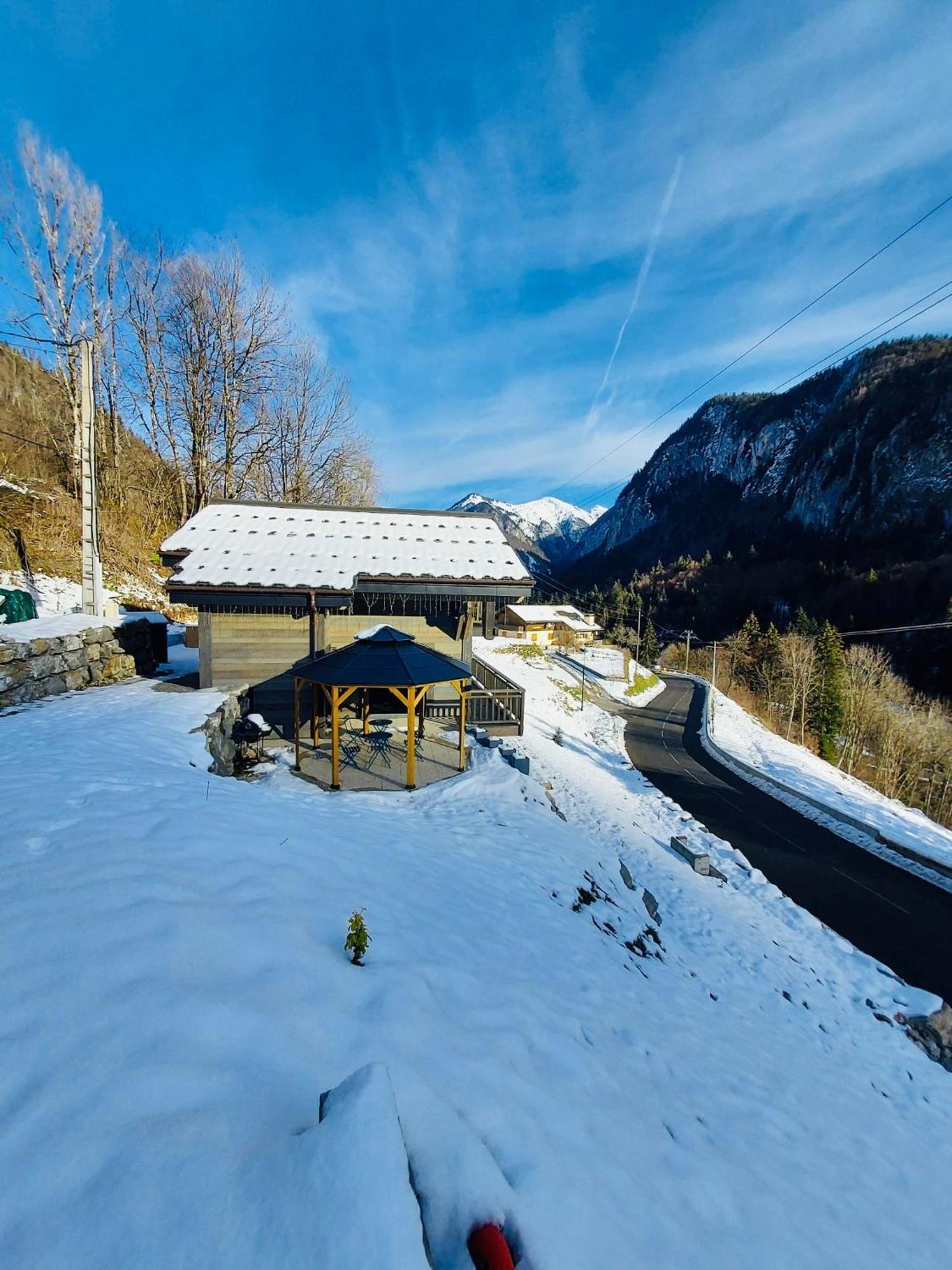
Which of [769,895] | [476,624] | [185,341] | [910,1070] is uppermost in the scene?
[185,341]

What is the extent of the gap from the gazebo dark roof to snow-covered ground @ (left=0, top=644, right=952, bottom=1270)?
2223 millimetres

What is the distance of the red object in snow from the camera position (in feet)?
5.20

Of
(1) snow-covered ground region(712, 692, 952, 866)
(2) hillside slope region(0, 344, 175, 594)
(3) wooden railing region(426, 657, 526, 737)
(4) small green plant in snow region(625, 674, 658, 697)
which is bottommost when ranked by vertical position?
(1) snow-covered ground region(712, 692, 952, 866)

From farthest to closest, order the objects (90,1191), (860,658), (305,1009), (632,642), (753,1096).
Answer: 1. (632,642)
2. (860,658)
3. (753,1096)
4. (305,1009)
5. (90,1191)

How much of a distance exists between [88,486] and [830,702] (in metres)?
40.6

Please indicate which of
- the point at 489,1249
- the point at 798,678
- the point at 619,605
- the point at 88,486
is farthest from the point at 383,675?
the point at 619,605

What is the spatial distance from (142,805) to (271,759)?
4.95 m

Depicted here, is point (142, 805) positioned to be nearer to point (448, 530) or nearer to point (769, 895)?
point (448, 530)

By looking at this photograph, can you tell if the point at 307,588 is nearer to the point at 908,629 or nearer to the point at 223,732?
the point at 223,732

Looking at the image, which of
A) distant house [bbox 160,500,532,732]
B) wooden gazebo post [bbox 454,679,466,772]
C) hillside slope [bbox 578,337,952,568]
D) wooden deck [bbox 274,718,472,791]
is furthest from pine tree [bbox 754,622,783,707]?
hillside slope [bbox 578,337,952,568]

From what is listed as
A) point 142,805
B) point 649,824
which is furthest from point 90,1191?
point 649,824

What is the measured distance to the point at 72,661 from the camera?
27.8 feet

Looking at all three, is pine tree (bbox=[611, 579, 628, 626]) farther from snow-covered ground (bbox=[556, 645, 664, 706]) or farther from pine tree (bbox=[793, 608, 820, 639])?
snow-covered ground (bbox=[556, 645, 664, 706])

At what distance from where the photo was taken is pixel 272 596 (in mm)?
9914
